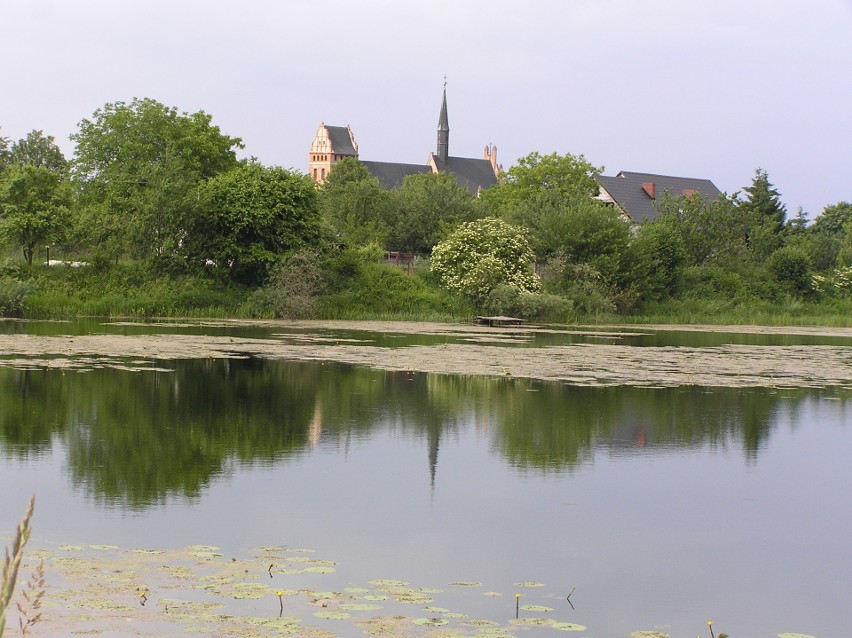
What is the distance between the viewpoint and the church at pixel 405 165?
156 m

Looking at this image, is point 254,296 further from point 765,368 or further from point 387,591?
point 387,591

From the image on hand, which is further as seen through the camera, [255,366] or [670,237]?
[670,237]

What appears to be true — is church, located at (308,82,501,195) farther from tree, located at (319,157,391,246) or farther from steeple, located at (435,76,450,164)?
tree, located at (319,157,391,246)

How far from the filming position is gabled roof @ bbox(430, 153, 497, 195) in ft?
536

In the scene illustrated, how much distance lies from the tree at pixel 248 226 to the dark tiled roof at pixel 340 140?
13185 cm

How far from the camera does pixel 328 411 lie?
17.0 meters

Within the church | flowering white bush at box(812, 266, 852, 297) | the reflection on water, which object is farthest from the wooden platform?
the church

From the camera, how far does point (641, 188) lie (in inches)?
3307

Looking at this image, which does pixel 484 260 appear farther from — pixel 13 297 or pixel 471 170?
pixel 471 170

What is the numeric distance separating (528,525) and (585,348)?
843 inches

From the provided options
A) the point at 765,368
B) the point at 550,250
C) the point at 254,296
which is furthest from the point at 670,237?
the point at 765,368

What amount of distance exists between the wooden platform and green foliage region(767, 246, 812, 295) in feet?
62.0

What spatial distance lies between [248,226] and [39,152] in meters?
35.1

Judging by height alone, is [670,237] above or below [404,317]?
above
